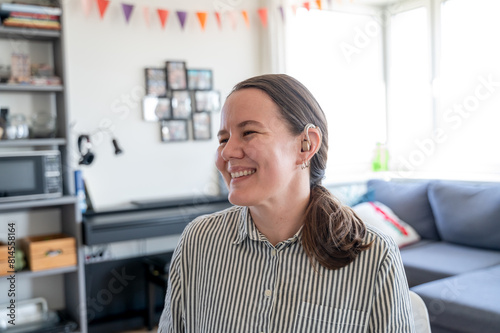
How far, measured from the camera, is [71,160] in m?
3.38

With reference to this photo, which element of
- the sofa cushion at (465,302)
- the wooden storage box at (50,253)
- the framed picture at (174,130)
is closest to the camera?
the sofa cushion at (465,302)

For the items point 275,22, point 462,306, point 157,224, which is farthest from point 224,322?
point 275,22

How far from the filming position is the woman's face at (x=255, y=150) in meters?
1.10

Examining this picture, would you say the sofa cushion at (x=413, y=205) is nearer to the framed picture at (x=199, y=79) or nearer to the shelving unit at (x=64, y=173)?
the framed picture at (x=199, y=79)

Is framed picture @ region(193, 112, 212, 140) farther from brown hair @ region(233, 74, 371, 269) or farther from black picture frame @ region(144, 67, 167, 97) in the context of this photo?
brown hair @ region(233, 74, 371, 269)

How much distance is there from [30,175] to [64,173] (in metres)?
0.27

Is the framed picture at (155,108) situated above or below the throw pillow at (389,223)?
above

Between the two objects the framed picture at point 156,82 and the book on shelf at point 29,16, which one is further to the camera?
the framed picture at point 156,82

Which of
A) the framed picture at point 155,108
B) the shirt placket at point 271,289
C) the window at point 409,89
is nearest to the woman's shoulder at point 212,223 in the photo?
the shirt placket at point 271,289

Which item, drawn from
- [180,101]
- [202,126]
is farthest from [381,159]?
[180,101]

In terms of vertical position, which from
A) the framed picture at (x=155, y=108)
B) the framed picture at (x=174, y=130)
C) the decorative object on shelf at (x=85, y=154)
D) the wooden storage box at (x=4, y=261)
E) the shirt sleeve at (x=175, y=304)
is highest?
the framed picture at (x=155, y=108)

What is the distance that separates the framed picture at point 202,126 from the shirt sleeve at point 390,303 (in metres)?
2.96

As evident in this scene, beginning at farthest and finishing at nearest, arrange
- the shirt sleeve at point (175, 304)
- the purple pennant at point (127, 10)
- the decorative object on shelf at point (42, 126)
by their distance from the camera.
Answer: the purple pennant at point (127, 10), the decorative object on shelf at point (42, 126), the shirt sleeve at point (175, 304)

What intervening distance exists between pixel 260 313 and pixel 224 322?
0.29ft
